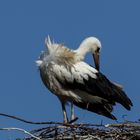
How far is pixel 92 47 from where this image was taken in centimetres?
1302

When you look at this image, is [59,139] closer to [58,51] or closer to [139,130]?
[139,130]

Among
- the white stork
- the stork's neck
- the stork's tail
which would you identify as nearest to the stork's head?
the stork's neck

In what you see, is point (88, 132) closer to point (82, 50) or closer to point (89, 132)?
point (89, 132)

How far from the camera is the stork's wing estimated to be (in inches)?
486

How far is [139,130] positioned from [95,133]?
0.47 m

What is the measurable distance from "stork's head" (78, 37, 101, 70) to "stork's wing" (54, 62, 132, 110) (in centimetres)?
34

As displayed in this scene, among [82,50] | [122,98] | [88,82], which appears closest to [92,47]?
[82,50]

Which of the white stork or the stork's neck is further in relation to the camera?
the stork's neck

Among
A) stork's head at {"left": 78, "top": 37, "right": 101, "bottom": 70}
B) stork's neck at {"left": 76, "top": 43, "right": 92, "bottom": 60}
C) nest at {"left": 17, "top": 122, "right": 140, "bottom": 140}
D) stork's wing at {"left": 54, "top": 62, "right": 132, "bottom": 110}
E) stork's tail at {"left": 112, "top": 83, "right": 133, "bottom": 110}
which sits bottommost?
nest at {"left": 17, "top": 122, "right": 140, "bottom": 140}

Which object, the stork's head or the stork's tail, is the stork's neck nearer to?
the stork's head

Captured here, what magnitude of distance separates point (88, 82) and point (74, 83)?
0.61 ft

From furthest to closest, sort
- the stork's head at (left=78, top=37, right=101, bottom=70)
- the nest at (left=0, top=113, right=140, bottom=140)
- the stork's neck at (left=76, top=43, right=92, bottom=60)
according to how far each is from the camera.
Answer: the stork's head at (left=78, top=37, right=101, bottom=70) < the stork's neck at (left=76, top=43, right=92, bottom=60) < the nest at (left=0, top=113, right=140, bottom=140)

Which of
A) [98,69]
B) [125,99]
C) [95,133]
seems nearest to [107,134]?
[95,133]

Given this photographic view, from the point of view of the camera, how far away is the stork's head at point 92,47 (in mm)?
12828
